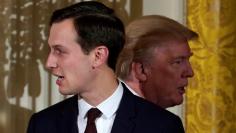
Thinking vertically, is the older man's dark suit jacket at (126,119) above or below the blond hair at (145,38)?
below

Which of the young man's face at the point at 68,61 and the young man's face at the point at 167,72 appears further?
the young man's face at the point at 167,72

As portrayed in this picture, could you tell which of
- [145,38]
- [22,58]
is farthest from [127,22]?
[145,38]

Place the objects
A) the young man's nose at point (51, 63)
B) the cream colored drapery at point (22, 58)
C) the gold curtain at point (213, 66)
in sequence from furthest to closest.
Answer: the cream colored drapery at point (22, 58) → the gold curtain at point (213, 66) → the young man's nose at point (51, 63)

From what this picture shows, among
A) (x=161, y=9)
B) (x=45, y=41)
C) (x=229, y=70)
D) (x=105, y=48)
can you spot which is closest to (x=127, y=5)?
(x=161, y=9)

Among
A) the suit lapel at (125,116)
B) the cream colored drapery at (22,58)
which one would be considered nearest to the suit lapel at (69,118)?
the suit lapel at (125,116)

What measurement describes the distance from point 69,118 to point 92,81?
12 centimetres

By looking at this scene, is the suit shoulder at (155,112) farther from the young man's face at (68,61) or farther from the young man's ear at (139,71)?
the young man's ear at (139,71)

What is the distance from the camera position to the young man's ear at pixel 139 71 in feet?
6.08

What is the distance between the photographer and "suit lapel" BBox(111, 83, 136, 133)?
149 cm

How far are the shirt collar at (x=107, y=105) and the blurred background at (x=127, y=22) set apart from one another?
29.8 inches

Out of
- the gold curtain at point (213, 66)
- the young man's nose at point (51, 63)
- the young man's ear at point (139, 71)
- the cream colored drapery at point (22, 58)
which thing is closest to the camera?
the young man's nose at point (51, 63)

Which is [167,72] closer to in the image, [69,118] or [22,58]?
[69,118]

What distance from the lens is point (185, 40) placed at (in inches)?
75.0

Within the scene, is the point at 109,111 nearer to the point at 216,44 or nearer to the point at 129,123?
the point at 129,123
